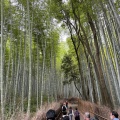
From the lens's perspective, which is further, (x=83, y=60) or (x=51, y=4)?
(x=83, y=60)

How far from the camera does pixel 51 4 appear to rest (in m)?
8.97

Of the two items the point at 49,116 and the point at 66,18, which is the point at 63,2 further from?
the point at 49,116

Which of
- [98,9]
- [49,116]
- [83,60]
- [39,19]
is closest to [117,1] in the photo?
[98,9]

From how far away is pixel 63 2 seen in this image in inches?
377

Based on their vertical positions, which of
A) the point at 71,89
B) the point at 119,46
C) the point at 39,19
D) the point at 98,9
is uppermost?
the point at 39,19

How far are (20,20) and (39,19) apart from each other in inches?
51.6

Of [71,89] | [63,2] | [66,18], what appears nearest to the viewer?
[63,2]

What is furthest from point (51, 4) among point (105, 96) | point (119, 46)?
point (105, 96)

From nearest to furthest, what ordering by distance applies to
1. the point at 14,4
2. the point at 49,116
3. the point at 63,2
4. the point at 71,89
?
the point at 49,116, the point at 14,4, the point at 63,2, the point at 71,89

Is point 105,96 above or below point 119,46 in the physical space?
below

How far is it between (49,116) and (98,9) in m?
5.14

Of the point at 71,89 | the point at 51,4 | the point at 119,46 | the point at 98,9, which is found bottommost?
the point at 71,89

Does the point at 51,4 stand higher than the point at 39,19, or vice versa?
the point at 51,4

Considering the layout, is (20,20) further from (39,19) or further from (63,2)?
(63,2)
